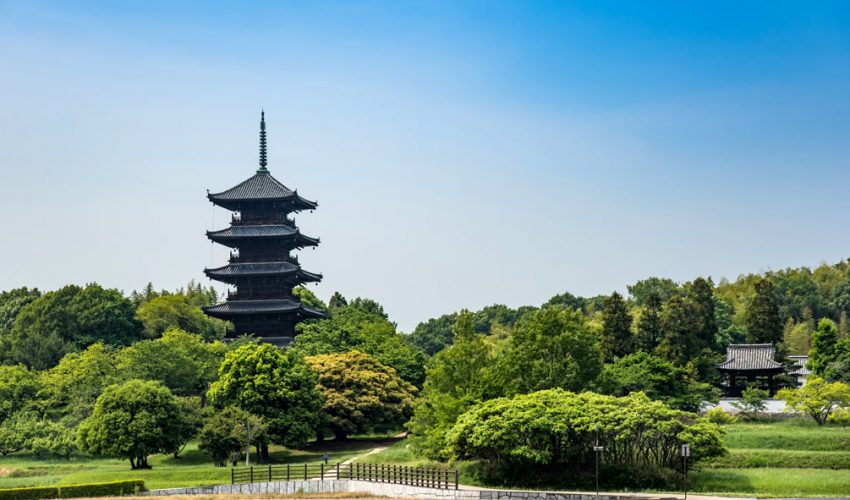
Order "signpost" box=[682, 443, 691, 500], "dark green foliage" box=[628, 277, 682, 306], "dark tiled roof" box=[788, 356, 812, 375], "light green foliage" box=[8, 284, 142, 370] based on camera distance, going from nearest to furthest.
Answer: "signpost" box=[682, 443, 691, 500] → "dark tiled roof" box=[788, 356, 812, 375] → "light green foliage" box=[8, 284, 142, 370] → "dark green foliage" box=[628, 277, 682, 306]

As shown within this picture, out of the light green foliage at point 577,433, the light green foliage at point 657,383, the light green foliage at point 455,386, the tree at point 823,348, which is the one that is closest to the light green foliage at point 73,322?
the light green foliage at point 455,386

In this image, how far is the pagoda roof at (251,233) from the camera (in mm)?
84062

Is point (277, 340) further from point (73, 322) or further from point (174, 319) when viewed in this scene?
point (73, 322)

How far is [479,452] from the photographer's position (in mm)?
47781

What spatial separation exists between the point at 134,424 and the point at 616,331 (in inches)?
1257

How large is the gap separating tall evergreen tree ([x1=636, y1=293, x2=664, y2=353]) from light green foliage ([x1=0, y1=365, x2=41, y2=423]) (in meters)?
38.0

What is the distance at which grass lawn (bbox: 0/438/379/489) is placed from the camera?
52781 mm

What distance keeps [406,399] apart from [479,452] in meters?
20.5

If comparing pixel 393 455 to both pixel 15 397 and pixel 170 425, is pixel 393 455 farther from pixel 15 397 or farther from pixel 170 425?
pixel 15 397

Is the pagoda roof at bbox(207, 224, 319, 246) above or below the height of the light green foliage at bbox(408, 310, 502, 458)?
above

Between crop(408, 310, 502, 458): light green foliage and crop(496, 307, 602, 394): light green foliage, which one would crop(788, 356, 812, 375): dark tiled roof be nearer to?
crop(496, 307, 602, 394): light green foliage

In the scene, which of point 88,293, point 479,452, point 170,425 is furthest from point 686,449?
point 88,293

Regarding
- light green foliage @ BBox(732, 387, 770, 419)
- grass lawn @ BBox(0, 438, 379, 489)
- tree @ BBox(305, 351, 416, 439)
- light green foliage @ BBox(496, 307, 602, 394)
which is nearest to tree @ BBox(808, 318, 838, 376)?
light green foliage @ BBox(732, 387, 770, 419)

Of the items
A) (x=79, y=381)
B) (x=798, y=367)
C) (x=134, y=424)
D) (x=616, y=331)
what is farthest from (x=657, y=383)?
(x=79, y=381)
